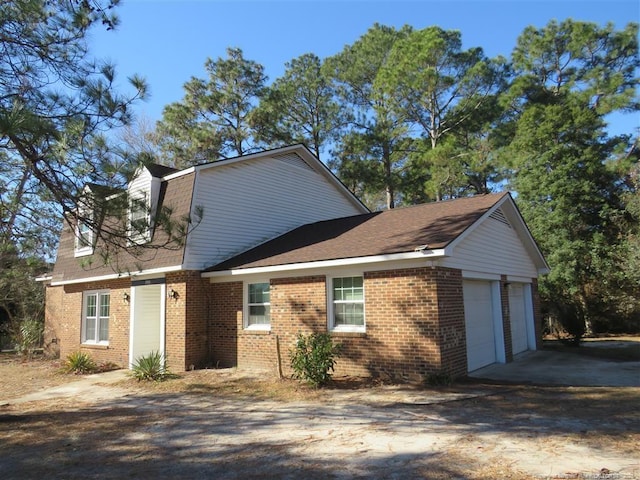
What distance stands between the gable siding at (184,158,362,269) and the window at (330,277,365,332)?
4.23m

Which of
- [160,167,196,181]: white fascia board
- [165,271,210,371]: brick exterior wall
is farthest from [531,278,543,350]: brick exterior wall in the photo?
[160,167,196,181]: white fascia board

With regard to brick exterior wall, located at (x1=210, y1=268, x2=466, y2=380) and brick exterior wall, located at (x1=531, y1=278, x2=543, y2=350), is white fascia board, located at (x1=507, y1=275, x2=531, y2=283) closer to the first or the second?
brick exterior wall, located at (x1=531, y1=278, x2=543, y2=350)

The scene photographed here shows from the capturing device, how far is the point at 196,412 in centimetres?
827

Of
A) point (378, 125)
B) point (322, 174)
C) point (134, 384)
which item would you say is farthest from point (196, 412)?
point (378, 125)

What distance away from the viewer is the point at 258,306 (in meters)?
12.9

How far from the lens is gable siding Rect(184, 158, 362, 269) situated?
13437mm

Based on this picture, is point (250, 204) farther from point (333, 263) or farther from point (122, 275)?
point (333, 263)

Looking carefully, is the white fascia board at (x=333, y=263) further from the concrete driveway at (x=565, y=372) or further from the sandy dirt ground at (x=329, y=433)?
the concrete driveway at (x=565, y=372)

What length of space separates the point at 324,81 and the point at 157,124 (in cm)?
1108

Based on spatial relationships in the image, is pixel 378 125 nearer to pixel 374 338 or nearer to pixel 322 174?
pixel 322 174

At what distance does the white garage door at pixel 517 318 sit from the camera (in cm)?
1430

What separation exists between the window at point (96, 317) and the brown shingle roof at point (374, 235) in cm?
523

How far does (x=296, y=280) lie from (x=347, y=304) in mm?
1565

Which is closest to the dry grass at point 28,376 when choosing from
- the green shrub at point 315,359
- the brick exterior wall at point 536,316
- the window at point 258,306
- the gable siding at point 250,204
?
the gable siding at point 250,204
